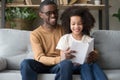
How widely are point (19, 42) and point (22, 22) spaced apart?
3.36 feet

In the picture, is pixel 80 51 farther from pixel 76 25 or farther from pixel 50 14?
pixel 50 14

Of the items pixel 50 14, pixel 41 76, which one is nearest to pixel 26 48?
pixel 50 14

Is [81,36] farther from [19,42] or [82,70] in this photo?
[19,42]

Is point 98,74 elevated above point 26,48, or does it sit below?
below

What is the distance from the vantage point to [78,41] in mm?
2043

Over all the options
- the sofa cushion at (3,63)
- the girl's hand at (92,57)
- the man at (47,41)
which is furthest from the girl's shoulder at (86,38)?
the sofa cushion at (3,63)

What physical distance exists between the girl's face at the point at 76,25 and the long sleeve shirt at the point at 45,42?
6.2 inches

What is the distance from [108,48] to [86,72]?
0.52m

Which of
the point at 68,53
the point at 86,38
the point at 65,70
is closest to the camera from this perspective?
the point at 65,70

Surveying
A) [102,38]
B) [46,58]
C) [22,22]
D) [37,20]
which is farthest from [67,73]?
[37,20]

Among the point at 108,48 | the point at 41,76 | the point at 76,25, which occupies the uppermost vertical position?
the point at 76,25

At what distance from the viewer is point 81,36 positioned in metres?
2.10

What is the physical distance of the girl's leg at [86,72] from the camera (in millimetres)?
1836

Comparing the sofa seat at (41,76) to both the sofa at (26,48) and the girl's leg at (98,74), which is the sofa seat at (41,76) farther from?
the sofa at (26,48)
